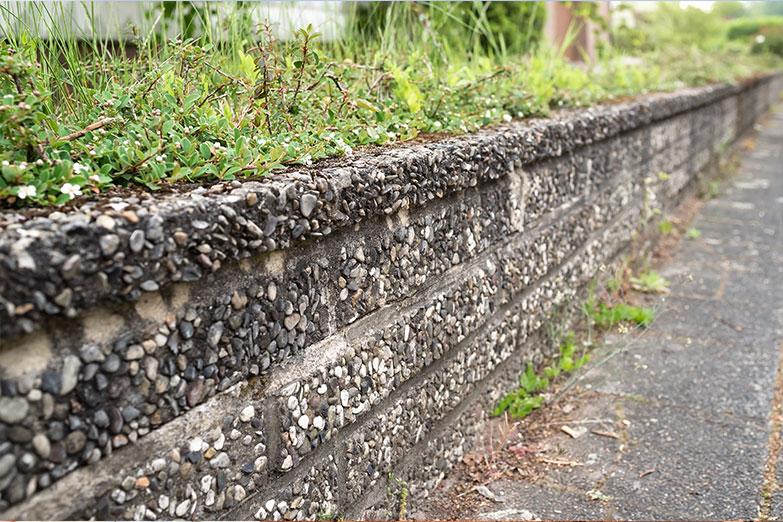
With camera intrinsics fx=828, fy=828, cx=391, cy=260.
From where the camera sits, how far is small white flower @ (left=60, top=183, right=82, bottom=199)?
1419 mm

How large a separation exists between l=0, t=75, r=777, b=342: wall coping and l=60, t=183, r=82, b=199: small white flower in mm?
43

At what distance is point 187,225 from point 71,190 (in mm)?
212

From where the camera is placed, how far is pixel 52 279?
3.93ft

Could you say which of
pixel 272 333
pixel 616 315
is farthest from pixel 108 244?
pixel 616 315

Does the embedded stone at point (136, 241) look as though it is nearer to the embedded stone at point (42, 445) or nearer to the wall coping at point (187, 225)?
the wall coping at point (187, 225)

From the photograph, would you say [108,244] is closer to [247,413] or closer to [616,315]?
[247,413]

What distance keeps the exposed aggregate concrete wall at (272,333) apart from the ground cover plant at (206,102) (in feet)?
0.42

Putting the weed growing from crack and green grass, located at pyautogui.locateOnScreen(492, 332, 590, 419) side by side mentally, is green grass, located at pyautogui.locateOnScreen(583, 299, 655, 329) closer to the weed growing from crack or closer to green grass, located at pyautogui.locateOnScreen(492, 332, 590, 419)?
green grass, located at pyautogui.locateOnScreen(492, 332, 590, 419)

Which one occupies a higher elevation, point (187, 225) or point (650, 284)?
point (187, 225)

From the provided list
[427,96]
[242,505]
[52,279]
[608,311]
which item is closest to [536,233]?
[427,96]

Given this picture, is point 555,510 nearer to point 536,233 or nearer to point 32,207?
point 536,233

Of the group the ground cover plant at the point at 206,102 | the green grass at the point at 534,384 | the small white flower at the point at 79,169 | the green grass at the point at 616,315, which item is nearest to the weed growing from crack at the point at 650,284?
the green grass at the point at 616,315

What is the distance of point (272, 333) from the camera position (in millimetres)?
1689

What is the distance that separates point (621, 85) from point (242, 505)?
4214 millimetres
